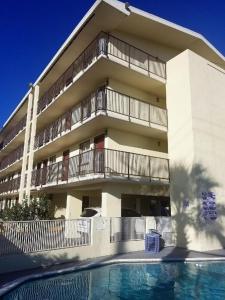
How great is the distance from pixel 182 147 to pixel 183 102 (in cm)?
267

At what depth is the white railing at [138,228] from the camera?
13.2 meters

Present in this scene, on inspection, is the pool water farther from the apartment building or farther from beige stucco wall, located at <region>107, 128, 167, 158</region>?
beige stucco wall, located at <region>107, 128, 167, 158</region>

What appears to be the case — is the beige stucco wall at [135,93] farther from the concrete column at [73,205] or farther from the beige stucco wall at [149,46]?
the concrete column at [73,205]

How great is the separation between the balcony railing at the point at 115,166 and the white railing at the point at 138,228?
2320mm

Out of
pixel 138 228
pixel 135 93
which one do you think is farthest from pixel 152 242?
pixel 135 93

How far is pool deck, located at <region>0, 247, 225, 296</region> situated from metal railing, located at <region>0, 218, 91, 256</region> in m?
0.85

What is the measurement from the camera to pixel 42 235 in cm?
1099

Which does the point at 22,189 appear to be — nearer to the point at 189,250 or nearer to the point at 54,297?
the point at 189,250

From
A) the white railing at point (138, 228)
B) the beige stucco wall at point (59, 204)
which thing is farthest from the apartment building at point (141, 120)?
the beige stucco wall at point (59, 204)

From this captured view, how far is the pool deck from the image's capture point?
350 inches

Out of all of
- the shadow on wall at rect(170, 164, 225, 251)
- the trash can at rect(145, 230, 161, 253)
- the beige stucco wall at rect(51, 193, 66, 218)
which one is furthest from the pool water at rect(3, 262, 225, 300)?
the beige stucco wall at rect(51, 193, 66, 218)

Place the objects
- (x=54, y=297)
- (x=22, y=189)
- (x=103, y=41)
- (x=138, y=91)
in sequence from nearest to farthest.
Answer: (x=54, y=297) → (x=103, y=41) → (x=138, y=91) → (x=22, y=189)

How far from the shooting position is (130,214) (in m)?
17.0

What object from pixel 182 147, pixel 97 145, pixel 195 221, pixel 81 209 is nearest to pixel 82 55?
pixel 97 145
